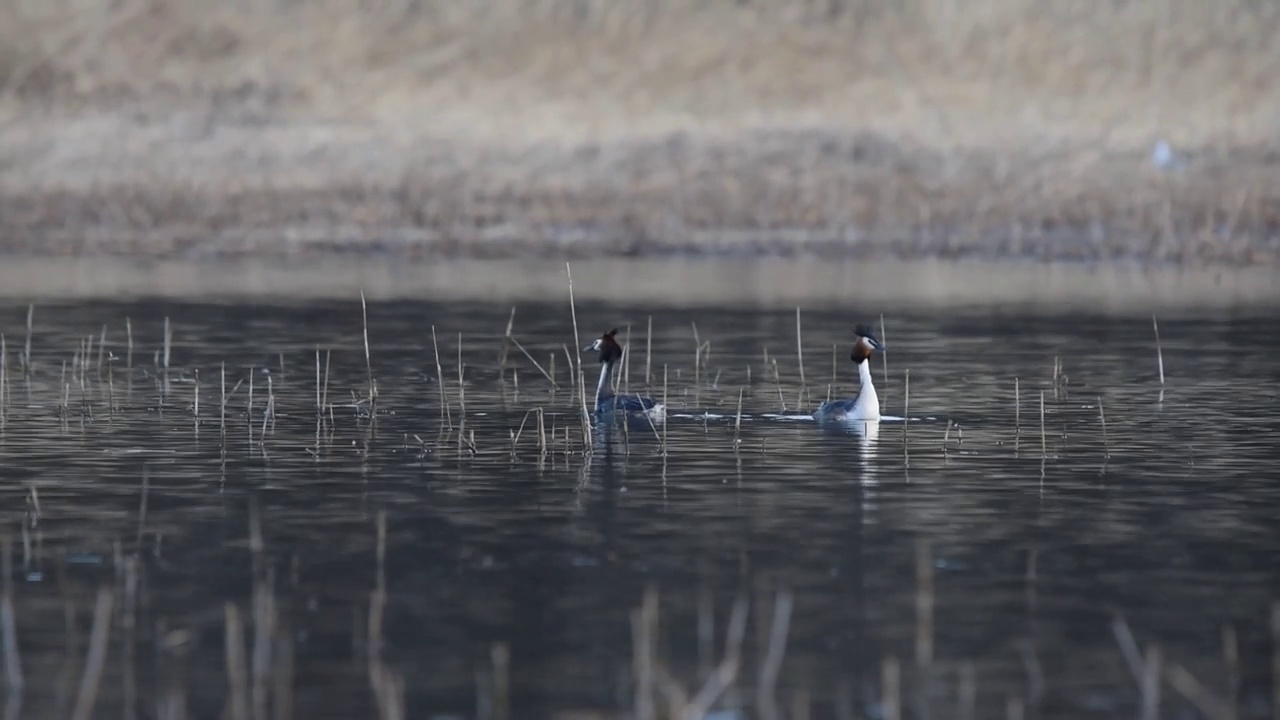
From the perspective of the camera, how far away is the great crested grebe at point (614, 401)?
24.7 metres

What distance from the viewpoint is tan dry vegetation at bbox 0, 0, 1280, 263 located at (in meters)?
69.4

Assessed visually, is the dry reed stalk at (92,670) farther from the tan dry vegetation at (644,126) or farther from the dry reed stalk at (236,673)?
the tan dry vegetation at (644,126)

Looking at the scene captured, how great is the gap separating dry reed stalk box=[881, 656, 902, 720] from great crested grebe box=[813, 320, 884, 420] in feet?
38.1

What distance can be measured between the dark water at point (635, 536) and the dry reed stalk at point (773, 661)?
6cm

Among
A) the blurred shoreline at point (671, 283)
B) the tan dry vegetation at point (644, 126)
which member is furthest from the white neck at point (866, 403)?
the tan dry vegetation at point (644, 126)

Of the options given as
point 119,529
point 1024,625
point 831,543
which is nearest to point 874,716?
point 1024,625

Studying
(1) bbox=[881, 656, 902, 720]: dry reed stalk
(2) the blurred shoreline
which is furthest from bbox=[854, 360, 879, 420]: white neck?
(2) the blurred shoreline

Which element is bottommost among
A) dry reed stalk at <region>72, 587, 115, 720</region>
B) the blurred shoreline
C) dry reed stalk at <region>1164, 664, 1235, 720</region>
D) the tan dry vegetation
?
dry reed stalk at <region>1164, 664, 1235, 720</region>

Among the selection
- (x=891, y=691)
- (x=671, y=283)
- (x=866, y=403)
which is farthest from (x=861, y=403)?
(x=671, y=283)

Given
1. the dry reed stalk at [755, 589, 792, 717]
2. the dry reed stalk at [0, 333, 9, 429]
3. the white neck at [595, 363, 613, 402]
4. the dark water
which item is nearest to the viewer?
the dry reed stalk at [755, 589, 792, 717]

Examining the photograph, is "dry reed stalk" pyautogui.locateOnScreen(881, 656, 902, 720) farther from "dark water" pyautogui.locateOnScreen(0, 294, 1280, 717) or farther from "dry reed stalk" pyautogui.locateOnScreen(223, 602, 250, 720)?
"dry reed stalk" pyautogui.locateOnScreen(223, 602, 250, 720)

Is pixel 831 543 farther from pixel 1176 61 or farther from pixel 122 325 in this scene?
pixel 1176 61

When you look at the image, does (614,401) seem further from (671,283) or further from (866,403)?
(671,283)

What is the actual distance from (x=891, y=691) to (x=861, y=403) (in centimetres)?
1293
